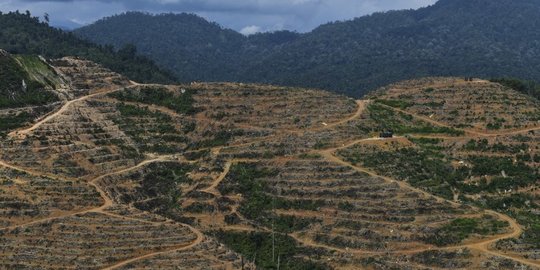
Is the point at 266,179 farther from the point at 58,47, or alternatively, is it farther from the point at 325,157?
the point at 58,47

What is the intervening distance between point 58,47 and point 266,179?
9098cm

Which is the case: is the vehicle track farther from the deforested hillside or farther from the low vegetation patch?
the low vegetation patch

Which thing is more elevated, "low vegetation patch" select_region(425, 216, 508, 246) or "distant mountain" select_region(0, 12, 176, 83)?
"distant mountain" select_region(0, 12, 176, 83)

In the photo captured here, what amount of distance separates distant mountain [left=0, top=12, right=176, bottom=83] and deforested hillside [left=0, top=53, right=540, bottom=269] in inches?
1551

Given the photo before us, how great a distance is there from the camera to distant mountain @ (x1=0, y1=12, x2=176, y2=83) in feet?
474

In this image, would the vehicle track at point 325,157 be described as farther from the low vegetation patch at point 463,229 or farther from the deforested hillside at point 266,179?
the low vegetation patch at point 463,229

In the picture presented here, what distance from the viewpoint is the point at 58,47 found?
508 feet

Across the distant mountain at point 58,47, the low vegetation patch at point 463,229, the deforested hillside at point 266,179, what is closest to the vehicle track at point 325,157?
the deforested hillside at point 266,179

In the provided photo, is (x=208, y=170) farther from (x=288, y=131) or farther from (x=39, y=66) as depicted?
(x=39, y=66)

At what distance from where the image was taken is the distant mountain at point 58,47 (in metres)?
144

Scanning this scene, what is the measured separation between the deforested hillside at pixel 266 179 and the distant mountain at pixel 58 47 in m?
39.4

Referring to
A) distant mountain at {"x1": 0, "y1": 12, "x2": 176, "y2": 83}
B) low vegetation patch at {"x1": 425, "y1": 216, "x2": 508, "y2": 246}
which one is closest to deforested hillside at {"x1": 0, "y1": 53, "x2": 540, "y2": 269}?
low vegetation patch at {"x1": 425, "y1": 216, "x2": 508, "y2": 246}

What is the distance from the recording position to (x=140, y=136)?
296 feet

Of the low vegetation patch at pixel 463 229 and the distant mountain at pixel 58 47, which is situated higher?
the distant mountain at pixel 58 47
